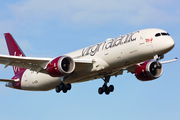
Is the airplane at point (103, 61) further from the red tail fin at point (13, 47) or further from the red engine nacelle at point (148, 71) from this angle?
the red tail fin at point (13, 47)

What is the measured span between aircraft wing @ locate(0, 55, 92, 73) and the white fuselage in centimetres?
68

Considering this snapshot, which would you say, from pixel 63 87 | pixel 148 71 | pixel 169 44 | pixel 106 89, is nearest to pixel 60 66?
pixel 63 87

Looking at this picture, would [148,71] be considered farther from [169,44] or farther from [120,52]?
[169,44]

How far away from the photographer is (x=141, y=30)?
113 ft

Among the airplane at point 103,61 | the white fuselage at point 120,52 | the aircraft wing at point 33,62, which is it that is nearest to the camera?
the white fuselage at point 120,52

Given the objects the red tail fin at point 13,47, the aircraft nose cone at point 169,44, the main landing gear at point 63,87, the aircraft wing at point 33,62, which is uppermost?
the red tail fin at point 13,47

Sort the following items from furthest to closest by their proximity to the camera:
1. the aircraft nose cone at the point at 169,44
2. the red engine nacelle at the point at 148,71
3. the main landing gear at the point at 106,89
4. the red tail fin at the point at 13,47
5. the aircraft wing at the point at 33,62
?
the red tail fin at the point at 13,47, the main landing gear at the point at 106,89, the red engine nacelle at the point at 148,71, the aircraft wing at the point at 33,62, the aircraft nose cone at the point at 169,44

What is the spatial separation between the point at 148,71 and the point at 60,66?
11176 millimetres

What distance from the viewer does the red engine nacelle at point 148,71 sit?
40062mm

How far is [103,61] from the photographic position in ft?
116

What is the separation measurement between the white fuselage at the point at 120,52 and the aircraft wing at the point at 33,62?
2.22ft

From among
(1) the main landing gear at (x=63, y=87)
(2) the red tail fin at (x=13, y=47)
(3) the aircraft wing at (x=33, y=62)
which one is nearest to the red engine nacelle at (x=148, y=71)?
(3) the aircraft wing at (x=33, y=62)

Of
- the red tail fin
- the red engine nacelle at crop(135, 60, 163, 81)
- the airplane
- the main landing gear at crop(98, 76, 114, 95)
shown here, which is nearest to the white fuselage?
the airplane

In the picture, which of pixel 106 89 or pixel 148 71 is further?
pixel 106 89
